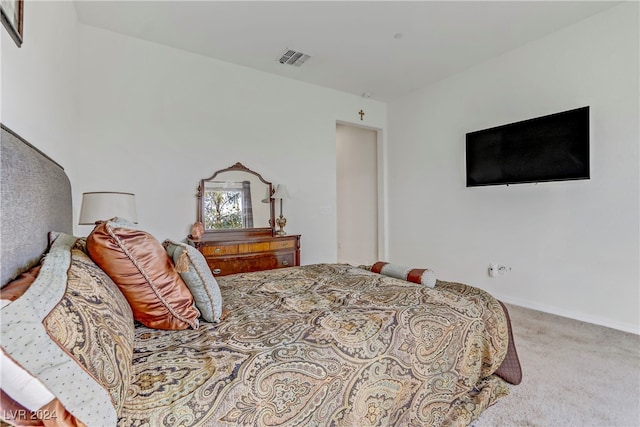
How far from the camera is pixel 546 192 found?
320 cm

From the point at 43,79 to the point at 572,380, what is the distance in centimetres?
347

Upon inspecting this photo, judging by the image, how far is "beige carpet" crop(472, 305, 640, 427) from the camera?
4.97 feet

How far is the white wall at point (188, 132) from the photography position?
300 cm

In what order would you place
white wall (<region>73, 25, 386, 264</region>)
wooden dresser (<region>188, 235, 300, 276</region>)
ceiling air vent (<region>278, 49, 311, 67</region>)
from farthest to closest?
ceiling air vent (<region>278, 49, 311, 67</region>) < wooden dresser (<region>188, 235, 300, 276</region>) < white wall (<region>73, 25, 386, 264</region>)

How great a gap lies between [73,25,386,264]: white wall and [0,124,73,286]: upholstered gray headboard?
1.81 m

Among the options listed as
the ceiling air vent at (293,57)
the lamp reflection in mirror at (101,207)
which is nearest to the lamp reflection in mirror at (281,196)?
the ceiling air vent at (293,57)

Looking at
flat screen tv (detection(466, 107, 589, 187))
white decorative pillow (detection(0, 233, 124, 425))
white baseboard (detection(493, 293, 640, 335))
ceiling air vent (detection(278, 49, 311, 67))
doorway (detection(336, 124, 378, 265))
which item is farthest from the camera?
doorway (detection(336, 124, 378, 265))

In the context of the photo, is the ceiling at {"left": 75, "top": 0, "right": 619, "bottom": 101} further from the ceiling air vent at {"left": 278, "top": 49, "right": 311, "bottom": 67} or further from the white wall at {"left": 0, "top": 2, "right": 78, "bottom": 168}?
the white wall at {"left": 0, "top": 2, "right": 78, "bottom": 168}

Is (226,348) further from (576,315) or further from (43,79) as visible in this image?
(576,315)

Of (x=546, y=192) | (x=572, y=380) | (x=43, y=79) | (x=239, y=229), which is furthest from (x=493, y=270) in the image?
(x=43, y=79)

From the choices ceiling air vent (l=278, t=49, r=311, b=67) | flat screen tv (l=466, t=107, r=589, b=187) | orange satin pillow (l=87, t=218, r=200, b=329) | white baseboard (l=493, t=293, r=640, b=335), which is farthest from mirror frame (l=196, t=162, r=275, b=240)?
white baseboard (l=493, t=293, r=640, b=335)

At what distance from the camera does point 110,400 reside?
0.66 metres

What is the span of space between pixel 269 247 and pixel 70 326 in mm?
2780

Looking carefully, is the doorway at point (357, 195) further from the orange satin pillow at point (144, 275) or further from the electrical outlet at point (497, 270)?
the orange satin pillow at point (144, 275)
